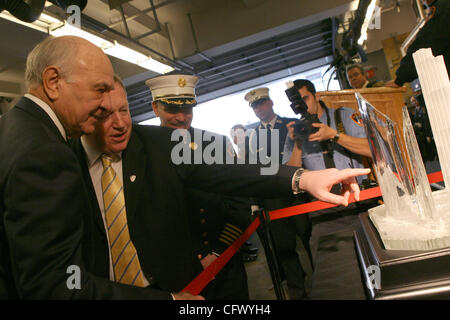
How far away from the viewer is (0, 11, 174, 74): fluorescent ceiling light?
4.24 metres

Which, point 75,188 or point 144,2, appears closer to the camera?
point 75,188

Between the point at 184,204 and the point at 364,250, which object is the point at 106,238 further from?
the point at 364,250

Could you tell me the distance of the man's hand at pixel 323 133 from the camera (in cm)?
241

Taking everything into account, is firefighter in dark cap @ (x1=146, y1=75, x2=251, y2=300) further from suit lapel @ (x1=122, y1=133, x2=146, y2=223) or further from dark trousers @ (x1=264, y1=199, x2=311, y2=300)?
dark trousers @ (x1=264, y1=199, x2=311, y2=300)

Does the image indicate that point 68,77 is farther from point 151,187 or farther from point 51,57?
point 151,187

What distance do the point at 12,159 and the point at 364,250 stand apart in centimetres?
113

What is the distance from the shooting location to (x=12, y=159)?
0.78 meters

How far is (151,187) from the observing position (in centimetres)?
136

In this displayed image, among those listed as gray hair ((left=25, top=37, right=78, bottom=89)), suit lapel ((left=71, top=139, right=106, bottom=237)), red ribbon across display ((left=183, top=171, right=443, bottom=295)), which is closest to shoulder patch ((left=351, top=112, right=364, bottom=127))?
red ribbon across display ((left=183, top=171, right=443, bottom=295))

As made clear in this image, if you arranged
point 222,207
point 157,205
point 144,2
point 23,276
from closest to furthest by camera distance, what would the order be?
point 23,276, point 157,205, point 222,207, point 144,2

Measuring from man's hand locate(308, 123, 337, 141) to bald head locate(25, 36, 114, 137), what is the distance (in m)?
1.74

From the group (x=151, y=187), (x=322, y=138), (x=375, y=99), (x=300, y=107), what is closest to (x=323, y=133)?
(x=322, y=138)

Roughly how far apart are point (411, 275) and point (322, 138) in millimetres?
1689
